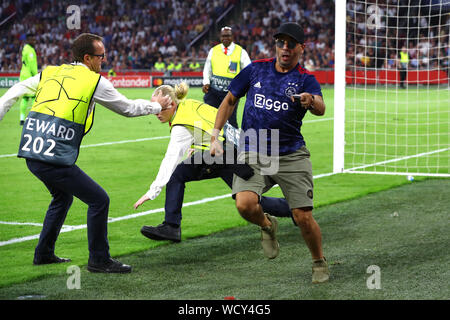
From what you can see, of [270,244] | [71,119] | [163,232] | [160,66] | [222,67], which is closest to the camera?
[71,119]

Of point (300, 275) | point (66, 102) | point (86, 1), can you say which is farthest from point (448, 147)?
point (86, 1)

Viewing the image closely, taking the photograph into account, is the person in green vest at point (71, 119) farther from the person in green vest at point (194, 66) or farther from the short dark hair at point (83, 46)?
the person in green vest at point (194, 66)

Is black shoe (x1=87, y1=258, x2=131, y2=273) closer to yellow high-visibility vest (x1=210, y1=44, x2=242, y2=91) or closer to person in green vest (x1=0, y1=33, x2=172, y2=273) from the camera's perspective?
person in green vest (x1=0, y1=33, x2=172, y2=273)

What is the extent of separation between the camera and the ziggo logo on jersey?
561cm

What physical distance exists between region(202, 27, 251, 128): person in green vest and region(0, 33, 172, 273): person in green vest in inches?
294

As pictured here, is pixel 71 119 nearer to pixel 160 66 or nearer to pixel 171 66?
pixel 171 66

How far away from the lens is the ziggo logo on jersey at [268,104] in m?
5.61

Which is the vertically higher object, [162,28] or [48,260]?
[162,28]

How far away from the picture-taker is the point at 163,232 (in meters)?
7.05

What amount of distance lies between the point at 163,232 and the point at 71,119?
1863mm

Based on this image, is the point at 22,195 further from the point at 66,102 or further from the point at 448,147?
the point at 448,147

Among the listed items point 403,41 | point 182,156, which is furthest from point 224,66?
point 403,41

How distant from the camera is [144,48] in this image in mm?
44906

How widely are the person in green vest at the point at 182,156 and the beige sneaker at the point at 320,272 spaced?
1182 mm
